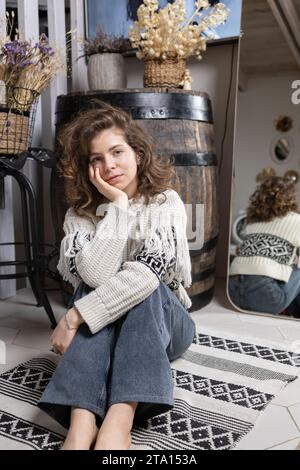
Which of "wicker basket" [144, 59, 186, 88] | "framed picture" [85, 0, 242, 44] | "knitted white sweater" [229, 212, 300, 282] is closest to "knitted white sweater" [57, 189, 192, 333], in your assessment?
"knitted white sweater" [229, 212, 300, 282]

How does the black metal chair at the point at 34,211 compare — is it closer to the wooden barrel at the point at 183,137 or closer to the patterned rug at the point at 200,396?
the wooden barrel at the point at 183,137

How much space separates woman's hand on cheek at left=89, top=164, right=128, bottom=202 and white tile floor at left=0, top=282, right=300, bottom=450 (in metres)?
0.57

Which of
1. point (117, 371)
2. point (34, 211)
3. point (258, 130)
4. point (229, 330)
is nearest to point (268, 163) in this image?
point (258, 130)

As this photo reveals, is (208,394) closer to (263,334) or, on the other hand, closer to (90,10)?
(263,334)

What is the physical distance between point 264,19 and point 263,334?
3.74 feet

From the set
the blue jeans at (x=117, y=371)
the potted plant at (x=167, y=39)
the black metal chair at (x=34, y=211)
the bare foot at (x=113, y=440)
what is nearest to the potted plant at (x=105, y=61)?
the potted plant at (x=167, y=39)

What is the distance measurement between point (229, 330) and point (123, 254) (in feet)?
2.04

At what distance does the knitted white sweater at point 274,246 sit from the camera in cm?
176

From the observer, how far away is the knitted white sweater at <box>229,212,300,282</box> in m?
1.76

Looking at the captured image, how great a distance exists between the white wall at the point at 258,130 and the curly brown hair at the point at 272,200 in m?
0.03

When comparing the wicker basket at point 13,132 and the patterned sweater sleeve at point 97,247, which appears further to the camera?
the wicker basket at point 13,132

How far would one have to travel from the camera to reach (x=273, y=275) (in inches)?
70.4

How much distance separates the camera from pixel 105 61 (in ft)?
6.33

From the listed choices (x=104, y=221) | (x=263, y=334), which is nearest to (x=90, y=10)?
(x=104, y=221)
